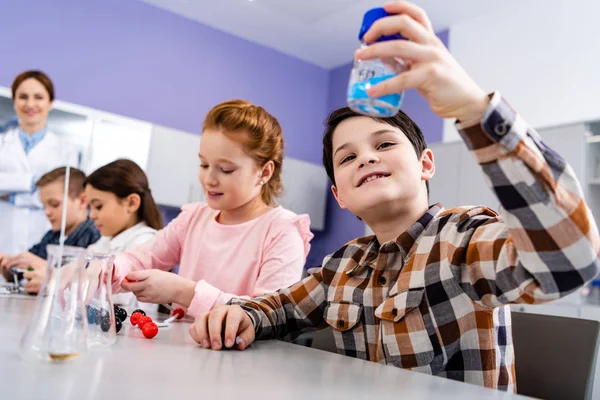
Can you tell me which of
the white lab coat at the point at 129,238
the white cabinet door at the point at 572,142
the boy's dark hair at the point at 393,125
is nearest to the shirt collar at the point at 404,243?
the boy's dark hair at the point at 393,125

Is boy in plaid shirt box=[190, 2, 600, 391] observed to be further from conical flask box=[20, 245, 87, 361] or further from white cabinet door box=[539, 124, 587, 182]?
white cabinet door box=[539, 124, 587, 182]

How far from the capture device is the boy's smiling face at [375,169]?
88 centimetres

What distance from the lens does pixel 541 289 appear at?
59 centimetres

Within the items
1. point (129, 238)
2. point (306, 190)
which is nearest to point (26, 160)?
point (129, 238)

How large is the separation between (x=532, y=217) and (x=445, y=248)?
9.2 inches

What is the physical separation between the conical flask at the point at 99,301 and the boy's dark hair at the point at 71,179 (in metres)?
1.91

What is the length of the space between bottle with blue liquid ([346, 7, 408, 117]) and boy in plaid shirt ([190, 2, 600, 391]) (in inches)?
0.7

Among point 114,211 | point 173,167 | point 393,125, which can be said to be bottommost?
point 114,211

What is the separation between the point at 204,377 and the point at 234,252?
31.8 inches

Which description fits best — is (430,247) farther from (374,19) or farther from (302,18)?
(302,18)

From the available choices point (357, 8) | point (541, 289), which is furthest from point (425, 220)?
point (357, 8)

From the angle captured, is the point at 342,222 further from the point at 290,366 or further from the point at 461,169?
the point at 290,366

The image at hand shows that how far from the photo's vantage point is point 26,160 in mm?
3045

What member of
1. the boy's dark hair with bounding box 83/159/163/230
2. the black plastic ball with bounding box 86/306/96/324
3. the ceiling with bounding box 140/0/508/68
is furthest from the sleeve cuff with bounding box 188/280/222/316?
the ceiling with bounding box 140/0/508/68
